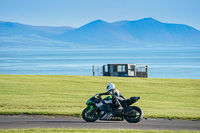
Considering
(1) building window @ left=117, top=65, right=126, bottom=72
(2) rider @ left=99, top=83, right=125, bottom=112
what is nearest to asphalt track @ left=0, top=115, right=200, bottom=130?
(2) rider @ left=99, top=83, right=125, bottom=112

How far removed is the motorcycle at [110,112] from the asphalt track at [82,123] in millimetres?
201

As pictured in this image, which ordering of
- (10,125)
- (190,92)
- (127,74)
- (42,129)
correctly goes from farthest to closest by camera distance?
(127,74)
(190,92)
(10,125)
(42,129)

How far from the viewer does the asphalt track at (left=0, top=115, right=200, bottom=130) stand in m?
12.3

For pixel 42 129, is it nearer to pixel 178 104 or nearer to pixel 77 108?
pixel 77 108

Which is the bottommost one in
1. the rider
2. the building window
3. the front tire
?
the front tire

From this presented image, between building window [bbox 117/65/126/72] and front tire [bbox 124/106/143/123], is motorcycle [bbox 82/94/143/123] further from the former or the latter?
building window [bbox 117/65/126/72]

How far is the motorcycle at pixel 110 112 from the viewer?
13.0m

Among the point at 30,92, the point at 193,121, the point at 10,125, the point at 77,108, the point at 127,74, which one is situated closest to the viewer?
the point at 10,125

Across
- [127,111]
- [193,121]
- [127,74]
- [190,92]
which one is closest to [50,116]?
[127,111]

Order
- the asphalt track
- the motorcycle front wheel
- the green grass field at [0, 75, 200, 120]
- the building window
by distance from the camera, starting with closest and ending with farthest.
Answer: the asphalt track < the motorcycle front wheel < the green grass field at [0, 75, 200, 120] < the building window

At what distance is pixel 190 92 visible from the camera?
2647 centimetres

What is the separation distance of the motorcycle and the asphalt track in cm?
20

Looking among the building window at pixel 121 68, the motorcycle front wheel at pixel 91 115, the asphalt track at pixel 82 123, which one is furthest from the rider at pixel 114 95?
the building window at pixel 121 68

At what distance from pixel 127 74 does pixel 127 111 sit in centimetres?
3801
